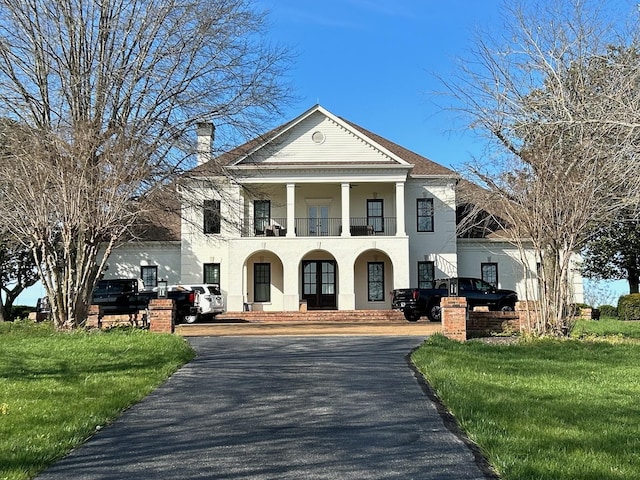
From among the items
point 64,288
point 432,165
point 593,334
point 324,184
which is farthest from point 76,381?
point 432,165

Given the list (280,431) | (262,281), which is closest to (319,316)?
(262,281)

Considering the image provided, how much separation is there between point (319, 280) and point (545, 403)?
26.0 m

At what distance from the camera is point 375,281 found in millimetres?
33812

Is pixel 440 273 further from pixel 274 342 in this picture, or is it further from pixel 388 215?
pixel 274 342

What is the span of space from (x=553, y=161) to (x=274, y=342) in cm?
715

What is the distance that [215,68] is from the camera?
17.9m

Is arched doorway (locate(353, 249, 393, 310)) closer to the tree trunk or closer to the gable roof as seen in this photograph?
the gable roof

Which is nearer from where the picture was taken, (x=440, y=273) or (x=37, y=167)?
(x=37, y=167)

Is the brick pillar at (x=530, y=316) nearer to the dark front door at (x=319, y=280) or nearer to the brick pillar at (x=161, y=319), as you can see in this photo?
the brick pillar at (x=161, y=319)

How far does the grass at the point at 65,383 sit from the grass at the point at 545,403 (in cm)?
379

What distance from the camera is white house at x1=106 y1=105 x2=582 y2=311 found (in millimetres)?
31750

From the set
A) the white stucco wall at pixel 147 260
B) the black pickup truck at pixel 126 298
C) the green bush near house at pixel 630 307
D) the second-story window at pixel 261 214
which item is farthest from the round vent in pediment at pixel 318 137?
the green bush near house at pixel 630 307

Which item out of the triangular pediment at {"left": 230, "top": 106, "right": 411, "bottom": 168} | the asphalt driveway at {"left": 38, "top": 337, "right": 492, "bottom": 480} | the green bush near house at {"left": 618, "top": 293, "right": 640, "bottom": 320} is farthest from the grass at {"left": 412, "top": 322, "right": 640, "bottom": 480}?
the triangular pediment at {"left": 230, "top": 106, "right": 411, "bottom": 168}

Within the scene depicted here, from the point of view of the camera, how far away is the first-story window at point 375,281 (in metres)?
33.7
